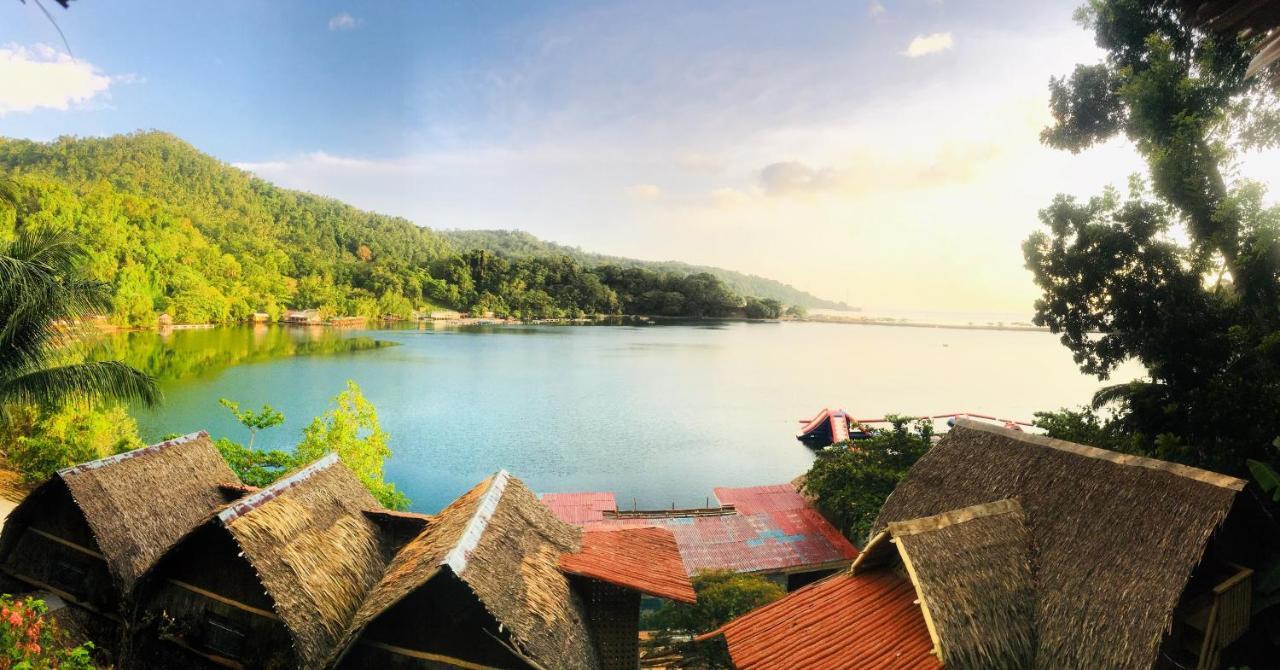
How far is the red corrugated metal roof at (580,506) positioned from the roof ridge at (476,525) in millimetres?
7545

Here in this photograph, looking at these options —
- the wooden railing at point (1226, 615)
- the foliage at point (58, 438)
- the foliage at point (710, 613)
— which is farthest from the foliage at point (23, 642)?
the foliage at point (58, 438)

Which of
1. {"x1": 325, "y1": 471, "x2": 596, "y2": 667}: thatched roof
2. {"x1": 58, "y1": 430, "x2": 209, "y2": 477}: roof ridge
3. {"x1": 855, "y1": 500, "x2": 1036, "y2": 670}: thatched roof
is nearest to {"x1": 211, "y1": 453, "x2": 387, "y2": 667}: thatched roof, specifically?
{"x1": 325, "y1": 471, "x2": 596, "y2": 667}: thatched roof

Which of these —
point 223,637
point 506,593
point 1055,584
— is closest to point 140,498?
point 223,637

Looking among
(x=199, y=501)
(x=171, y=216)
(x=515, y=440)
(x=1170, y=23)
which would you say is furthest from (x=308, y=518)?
(x=171, y=216)

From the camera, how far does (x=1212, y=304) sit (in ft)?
32.2

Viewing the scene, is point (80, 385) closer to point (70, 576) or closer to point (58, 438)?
point (70, 576)

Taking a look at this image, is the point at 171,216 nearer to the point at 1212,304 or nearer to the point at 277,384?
the point at 277,384

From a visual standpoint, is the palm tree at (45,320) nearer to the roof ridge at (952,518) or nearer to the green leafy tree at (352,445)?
the green leafy tree at (352,445)

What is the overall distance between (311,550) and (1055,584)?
720 cm

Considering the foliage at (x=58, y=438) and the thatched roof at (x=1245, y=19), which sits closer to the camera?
the thatched roof at (x=1245, y=19)

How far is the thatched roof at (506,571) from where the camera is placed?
494cm

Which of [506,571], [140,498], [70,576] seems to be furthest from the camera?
[140,498]

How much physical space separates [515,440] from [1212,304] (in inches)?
870

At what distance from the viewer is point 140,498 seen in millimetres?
6871
